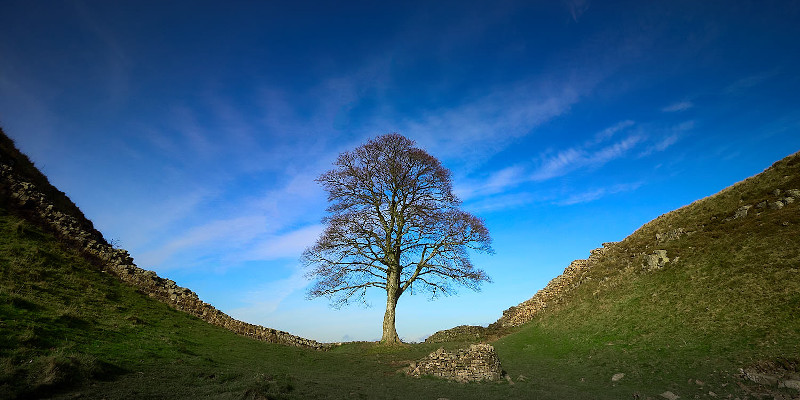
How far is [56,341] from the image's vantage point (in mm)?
13961

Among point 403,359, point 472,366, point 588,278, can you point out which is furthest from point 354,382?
point 588,278

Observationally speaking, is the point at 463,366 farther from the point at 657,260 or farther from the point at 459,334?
the point at 459,334

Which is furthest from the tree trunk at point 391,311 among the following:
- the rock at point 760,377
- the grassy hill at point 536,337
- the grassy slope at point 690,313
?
the rock at point 760,377

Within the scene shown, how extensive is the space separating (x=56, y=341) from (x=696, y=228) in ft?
123

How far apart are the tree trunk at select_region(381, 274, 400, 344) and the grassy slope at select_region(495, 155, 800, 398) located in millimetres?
7860

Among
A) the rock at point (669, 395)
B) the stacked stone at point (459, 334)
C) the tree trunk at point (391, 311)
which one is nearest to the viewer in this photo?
the rock at point (669, 395)

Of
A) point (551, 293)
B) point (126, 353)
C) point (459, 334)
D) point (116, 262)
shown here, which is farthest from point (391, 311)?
point (116, 262)

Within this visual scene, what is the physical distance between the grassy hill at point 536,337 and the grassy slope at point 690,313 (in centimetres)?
9

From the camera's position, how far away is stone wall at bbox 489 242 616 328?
35312 millimetres

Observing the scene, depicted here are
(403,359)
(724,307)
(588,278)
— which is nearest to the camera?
(724,307)

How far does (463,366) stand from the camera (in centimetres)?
1788

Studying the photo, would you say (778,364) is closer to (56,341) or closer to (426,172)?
(426,172)

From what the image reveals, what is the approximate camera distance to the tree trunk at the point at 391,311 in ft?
92.4

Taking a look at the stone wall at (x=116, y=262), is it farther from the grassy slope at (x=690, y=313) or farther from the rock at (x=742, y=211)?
the rock at (x=742, y=211)
